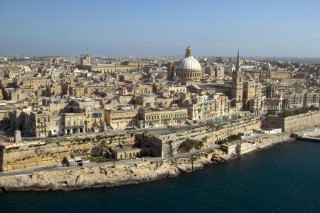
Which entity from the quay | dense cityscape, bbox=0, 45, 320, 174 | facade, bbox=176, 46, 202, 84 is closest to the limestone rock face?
dense cityscape, bbox=0, 45, 320, 174

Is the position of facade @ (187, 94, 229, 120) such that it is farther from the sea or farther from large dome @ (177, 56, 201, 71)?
large dome @ (177, 56, 201, 71)

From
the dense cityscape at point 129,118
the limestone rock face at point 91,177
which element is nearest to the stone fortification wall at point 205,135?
the dense cityscape at point 129,118

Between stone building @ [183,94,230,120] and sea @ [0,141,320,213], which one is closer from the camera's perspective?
sea @ [0,141,320,213]

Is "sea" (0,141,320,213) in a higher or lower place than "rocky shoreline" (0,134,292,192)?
lower

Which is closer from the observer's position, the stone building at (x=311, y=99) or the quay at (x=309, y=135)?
the quay at (x=309, y=135)

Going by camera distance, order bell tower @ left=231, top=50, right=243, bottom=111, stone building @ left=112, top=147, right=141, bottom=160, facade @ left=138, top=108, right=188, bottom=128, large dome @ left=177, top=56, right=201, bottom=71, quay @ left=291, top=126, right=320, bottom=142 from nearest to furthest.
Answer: stone building @ left=112, top=147, right=141, bottom=160
facade @ left=138, top=108, right=188, bottom=128
quay @ left=291, top=126, right=320, bottom=142
bell tower @ left=231, top=50, right=243, bottom=111
large dome @ left=177, top=56, right=201, bottom=71

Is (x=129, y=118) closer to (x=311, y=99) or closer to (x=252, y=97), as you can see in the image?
(x=252, y=97)

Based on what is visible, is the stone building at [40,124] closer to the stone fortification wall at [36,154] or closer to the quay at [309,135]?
the stone fortification wall at [36,154]

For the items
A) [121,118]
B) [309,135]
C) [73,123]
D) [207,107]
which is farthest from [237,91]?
[73,123]
